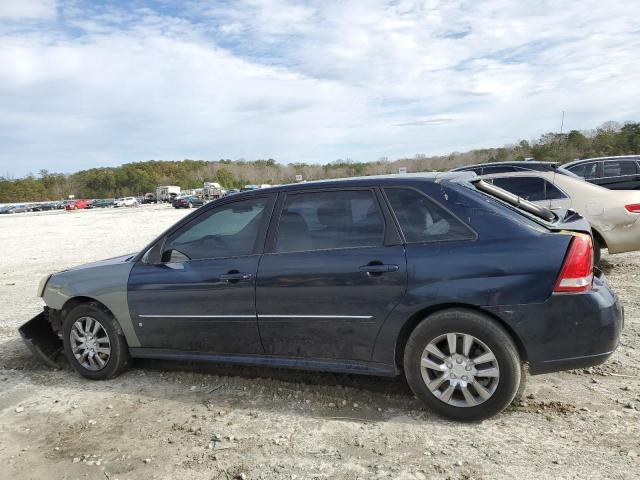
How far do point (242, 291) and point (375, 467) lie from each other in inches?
63.8

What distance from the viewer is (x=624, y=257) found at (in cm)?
851

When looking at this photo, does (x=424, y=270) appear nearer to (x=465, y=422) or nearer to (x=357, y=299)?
(x=357, y=299)

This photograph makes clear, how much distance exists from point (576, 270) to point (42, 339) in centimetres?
484

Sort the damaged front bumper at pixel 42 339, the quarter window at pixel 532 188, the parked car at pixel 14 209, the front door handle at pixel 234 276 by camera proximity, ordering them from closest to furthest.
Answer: the front door handle at pixel 234 276
the damaged front bumper at pixel 42 339
the quarter window at pixel 532 188
the parked car at pixel 14 209

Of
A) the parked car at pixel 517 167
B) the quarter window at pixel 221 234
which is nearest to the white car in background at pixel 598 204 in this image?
the parked car at pixel 517 167

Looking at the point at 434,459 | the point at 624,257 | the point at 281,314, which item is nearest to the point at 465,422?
the point at 434,459

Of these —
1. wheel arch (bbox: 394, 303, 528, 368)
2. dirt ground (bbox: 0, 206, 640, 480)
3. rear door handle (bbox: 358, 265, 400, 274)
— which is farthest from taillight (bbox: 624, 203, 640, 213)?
rear door handle (bbox: 358, 265, 400, 274)

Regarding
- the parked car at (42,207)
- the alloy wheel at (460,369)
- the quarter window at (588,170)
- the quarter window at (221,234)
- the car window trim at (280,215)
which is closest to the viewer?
the alloy wheel at (460,369)

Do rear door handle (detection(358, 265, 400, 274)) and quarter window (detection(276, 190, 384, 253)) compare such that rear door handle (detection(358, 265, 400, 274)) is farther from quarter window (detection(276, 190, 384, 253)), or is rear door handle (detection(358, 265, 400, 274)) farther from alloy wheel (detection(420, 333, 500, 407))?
alloy wheel (detection(420, 333, 500, 407))

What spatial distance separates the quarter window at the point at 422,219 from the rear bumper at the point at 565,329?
58cm

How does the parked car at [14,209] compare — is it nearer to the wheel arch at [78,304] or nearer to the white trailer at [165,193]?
the white trailer at [165,193]

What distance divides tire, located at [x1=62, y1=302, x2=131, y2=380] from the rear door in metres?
1.50

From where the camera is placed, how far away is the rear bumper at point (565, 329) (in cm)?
307

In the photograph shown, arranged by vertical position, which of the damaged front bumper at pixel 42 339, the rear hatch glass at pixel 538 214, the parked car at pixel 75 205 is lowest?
the damaged front bumper at pixel 42 339
